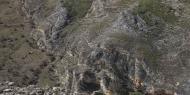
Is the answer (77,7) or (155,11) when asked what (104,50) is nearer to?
(155,11)

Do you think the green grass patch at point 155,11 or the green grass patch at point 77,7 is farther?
the green grass patch at point 77,7

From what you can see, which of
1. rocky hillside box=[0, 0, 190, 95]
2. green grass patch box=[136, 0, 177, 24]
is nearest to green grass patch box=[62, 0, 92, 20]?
rocky hillside box=[0, 0, 190, 95]

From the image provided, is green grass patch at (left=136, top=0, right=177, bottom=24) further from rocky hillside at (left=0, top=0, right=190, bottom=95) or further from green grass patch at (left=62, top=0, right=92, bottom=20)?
green grass patch at (left=62, top=0, right=92, bottom=20)

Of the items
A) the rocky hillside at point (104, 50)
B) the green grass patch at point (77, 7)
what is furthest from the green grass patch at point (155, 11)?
the green grass patch at point (77, 7)

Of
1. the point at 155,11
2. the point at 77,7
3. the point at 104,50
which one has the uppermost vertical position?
the point at 155,11

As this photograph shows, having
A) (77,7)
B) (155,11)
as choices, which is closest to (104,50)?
(155,11)

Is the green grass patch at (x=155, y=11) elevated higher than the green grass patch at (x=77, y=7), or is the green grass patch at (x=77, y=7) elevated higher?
the green grass patch at (x=155, y=11)

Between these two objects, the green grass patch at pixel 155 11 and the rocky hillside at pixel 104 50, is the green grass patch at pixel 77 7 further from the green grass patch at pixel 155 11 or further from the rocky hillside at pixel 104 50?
the green grass patch at pixel 155 11

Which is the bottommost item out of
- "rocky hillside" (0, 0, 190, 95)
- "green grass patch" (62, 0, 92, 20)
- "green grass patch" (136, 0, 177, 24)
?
"rocky hillside" (0, 0, 190, 95)
